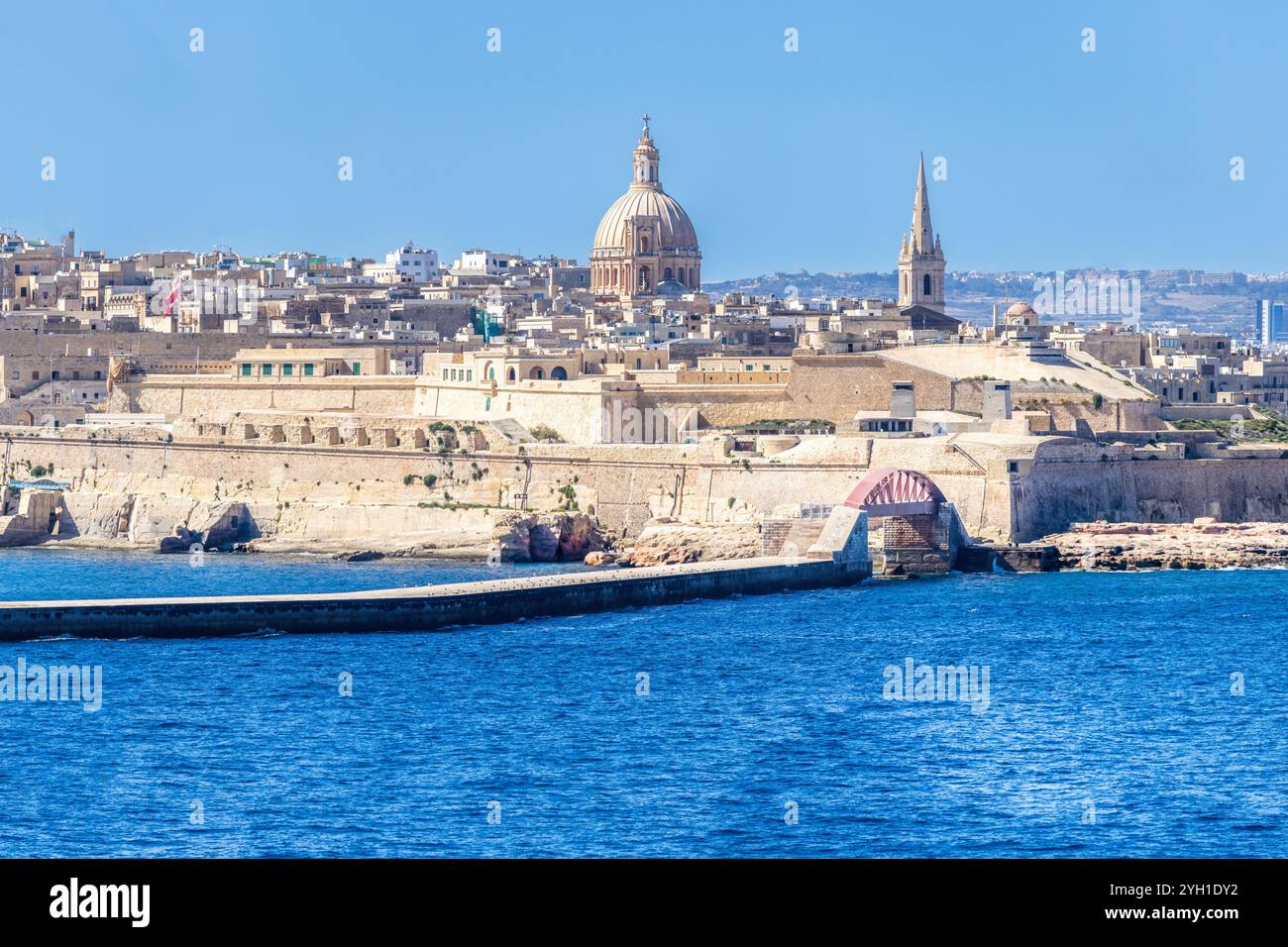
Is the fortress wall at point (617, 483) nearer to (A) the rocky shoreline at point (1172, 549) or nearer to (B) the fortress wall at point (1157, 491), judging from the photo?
(B) the fortress wall at point (1157, 491)

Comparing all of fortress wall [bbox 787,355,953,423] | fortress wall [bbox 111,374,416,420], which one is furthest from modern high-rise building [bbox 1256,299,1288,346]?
fortress wall [bbox 787,355,953,423]

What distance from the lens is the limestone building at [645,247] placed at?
9219cm

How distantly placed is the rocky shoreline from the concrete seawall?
7.32 m

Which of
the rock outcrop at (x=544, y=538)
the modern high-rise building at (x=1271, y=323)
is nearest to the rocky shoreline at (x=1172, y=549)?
the rock outcrop at (x=544, y=538)

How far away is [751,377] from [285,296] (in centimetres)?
2937

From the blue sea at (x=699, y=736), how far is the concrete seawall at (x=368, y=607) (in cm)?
53

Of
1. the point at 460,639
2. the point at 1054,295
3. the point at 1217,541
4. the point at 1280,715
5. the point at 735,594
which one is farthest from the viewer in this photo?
the point at 1054,295

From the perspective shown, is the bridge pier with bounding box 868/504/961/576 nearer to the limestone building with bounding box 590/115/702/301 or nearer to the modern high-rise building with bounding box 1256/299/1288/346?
the limestone building with bounding box 590/115/702/301

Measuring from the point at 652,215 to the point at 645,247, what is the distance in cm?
147

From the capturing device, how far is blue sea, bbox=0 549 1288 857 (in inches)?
945

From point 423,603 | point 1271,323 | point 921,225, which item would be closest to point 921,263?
point 921,225

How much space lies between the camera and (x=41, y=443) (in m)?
59.7
